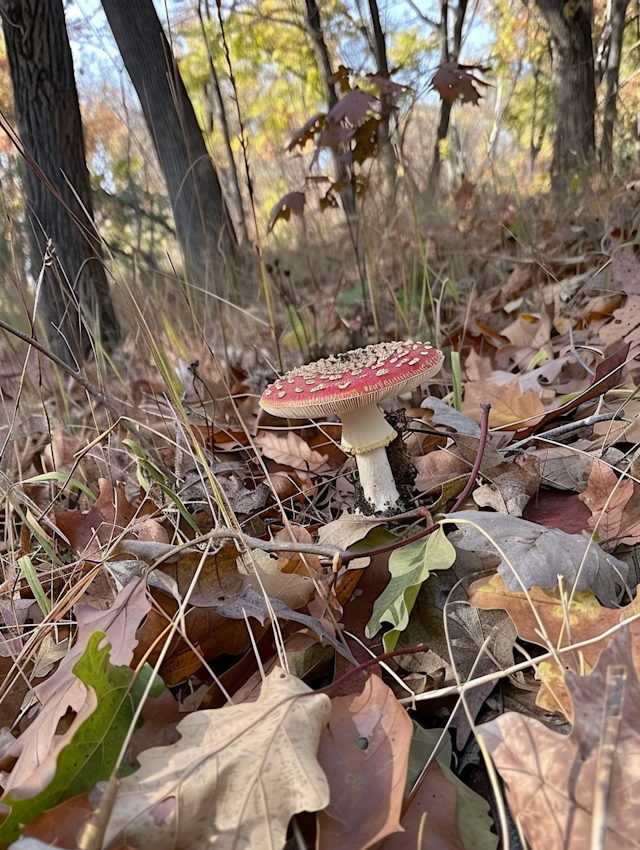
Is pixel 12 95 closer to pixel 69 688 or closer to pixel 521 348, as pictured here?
pixel 521 348

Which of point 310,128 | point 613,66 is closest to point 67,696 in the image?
point 310,128

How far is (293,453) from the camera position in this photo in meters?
1.72

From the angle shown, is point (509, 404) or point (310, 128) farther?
point (310, 128)

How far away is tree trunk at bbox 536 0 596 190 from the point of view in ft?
19.9

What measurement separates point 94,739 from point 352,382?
0.82 m

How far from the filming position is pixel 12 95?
12.9 ft

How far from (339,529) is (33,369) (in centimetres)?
217

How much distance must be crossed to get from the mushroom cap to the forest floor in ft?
0.70

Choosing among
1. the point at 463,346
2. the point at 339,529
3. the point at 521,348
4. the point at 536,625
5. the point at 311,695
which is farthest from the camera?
the point at 463,346

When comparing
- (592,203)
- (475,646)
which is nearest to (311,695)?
(475,646)

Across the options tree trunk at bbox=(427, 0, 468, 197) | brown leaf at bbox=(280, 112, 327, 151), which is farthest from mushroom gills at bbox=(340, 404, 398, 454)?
tree trunk at bbox=(427, 0, 468, 197)

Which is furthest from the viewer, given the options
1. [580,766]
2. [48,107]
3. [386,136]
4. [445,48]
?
[445,48]

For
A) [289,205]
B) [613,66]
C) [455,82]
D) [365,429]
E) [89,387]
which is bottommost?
[365,429]

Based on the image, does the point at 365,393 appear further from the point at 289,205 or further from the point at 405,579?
the point at 289,205
